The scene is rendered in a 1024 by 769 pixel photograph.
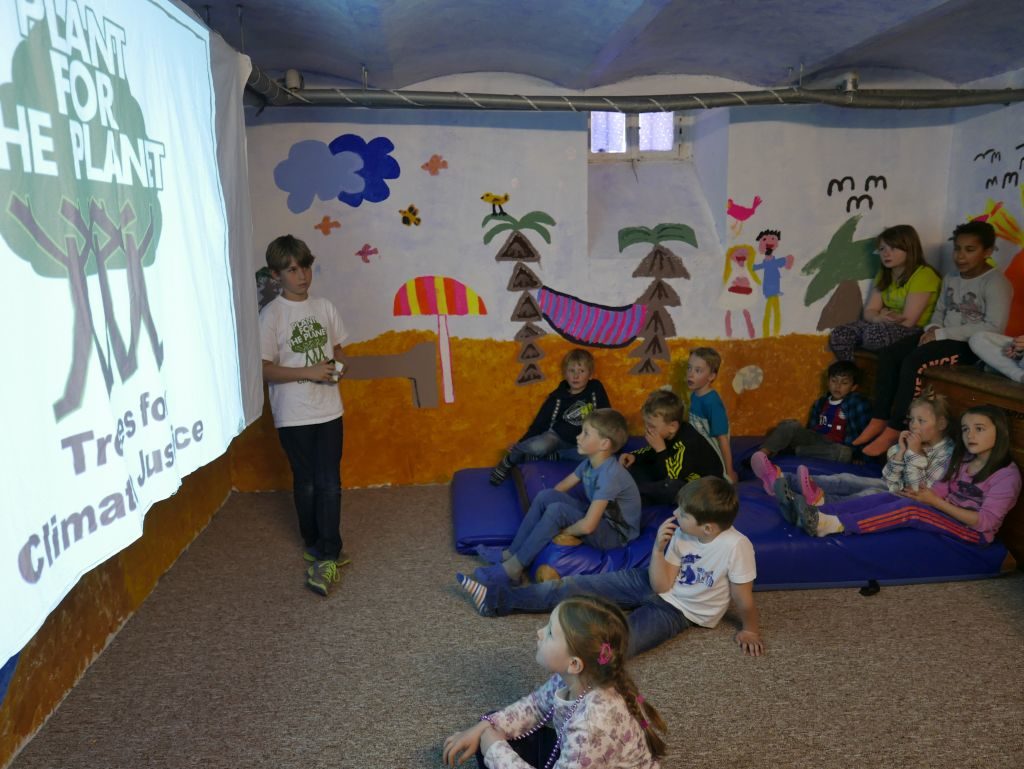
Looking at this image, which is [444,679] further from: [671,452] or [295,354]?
[671,452]

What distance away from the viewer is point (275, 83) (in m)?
4.17

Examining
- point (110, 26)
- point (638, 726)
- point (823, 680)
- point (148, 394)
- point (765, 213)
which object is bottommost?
point (823, 680)

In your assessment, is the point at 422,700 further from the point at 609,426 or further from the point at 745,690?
the point at 609,426

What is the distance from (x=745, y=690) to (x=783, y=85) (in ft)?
12.8

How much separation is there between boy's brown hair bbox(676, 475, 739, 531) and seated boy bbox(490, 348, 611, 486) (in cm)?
178

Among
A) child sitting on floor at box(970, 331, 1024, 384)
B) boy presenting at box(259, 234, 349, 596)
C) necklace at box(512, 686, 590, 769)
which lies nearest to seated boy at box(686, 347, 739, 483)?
child sitting on floor at box(970, 331, 1024, 384)

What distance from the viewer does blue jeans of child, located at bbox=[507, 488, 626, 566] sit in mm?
3637

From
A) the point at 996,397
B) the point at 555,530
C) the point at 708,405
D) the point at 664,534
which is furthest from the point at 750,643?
the point at 996,397

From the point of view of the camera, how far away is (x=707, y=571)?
122 inches

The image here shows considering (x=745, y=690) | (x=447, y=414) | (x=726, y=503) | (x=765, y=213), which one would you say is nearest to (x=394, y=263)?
(x=447, y=414)

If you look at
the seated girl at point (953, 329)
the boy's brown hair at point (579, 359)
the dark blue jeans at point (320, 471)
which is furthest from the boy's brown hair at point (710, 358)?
the dark blue jeans at point (320, 471)

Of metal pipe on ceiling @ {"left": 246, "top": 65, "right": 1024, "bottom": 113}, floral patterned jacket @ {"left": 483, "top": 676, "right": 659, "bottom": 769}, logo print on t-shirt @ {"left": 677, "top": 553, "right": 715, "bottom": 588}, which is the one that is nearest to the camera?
floral patterned jacket @ {"left": 483, "top": 676, "right": 659, "bottom": 769}

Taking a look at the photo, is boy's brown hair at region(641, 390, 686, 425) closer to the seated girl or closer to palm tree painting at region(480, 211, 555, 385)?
palm tree painting at region(480, 211, 555, 385)

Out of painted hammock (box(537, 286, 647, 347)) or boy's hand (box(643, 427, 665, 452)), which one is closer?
boy's hand (box(643, 427, 665, 452))
